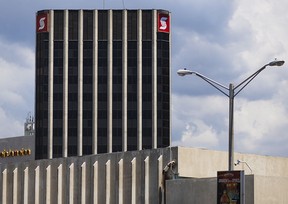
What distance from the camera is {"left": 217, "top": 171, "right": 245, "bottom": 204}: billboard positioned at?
4753 cm

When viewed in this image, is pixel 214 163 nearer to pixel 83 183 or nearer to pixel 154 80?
pixel 83 183

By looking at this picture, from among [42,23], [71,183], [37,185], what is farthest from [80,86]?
[71,183]

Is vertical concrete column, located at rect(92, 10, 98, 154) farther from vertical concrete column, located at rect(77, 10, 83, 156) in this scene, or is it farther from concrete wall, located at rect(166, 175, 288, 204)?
concrete wall, located at rect(166, 175, 288, 204)

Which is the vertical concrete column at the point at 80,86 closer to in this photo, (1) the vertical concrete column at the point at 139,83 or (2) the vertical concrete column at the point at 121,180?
(1) the vertical concrete column at the point at 139,83

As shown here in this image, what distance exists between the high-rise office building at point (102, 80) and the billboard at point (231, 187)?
3871 inches

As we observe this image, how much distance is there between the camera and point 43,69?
502 feet

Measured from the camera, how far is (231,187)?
48.3 meters

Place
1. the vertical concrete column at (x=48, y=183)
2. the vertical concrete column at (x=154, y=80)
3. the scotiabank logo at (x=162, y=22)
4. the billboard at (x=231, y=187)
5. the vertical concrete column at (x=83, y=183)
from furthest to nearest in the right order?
1. the scotiabank logo at (x=162, y=22)
2. the vertical concrete column at (x=154, y=80)
3. the vertical concrete column at (x=48, y=183)
4. the vertical concrete column at (x=83, y=183)
5. the billboard at (x=231, y=187)

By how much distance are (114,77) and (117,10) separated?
10.8 metres

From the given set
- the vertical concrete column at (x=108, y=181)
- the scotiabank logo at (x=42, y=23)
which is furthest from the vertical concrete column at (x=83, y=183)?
the scotiabank logo at (x=42, y=23)

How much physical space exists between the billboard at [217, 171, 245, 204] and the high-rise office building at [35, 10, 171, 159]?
9832 centimetres

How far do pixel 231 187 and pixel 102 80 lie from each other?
104m

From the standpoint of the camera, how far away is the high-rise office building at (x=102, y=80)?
14838cm

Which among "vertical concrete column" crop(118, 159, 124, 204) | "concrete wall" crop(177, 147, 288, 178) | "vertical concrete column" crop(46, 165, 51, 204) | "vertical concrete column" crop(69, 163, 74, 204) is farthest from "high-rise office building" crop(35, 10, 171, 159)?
"vertical concrete column" crop(118, 159, 124, 204)
